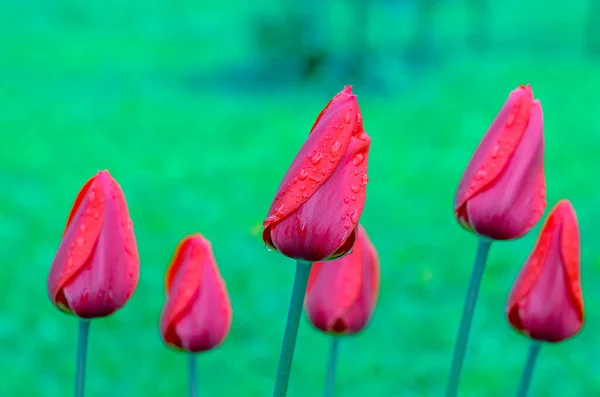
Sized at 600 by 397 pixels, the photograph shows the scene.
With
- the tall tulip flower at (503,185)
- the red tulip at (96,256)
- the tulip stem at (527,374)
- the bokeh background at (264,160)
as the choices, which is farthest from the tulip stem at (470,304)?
the bokeh background at (264,160)

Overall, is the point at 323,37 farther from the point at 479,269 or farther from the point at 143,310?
the point at 479,269

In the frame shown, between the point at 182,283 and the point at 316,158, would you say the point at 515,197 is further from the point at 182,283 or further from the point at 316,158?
the point at 182,283

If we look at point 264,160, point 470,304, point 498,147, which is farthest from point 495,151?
point 264,160

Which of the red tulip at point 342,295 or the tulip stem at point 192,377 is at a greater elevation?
the red tulip at point 342,295

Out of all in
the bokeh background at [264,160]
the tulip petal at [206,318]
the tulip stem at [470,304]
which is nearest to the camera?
the tulip stem at [470,304]

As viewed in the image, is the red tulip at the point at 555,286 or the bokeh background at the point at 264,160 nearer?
the red tulip at the point at 555,286

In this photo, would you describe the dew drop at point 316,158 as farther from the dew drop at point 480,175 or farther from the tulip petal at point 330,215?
the dew drop at point 480,175

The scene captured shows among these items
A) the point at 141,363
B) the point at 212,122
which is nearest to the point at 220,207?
the point at 141,363
